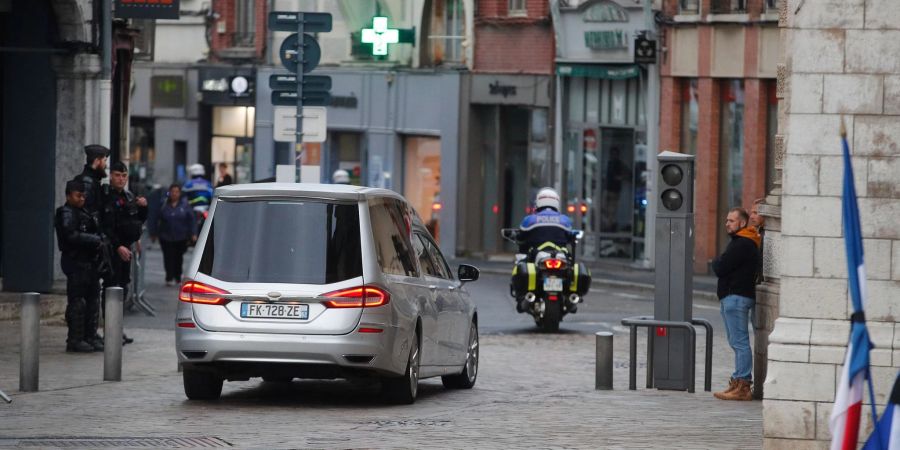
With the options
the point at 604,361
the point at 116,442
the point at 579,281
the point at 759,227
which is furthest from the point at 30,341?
the point at 579,281

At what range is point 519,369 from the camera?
64.7ft

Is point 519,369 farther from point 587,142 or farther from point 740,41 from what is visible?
point 587,142

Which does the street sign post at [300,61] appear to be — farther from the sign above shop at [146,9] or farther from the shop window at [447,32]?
the shop window at [447,32]

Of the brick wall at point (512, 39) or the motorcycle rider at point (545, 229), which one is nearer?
the motorcycle rider at point (545, 229)

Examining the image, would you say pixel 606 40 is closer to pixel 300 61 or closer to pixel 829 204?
pixel 300 61

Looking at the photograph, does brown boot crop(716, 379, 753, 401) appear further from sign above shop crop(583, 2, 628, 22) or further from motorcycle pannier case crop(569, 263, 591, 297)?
sign above shop crop(583, 2, 628, 22)

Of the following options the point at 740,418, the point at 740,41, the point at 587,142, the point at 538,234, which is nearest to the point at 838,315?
the point at 740,418

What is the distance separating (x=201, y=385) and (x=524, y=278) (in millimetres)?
9434

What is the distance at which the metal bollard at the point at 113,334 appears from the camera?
53.6 feet

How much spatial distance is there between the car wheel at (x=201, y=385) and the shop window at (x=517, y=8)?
28036 millimetres

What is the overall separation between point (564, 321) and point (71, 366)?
9.61m

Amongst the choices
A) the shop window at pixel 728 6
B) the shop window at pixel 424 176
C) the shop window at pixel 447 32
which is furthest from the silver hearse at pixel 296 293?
the shop window at pixel 424 176

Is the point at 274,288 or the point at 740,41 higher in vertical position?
the point at 740,41

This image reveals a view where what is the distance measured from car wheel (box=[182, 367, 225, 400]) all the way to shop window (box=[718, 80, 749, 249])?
2217 cm
